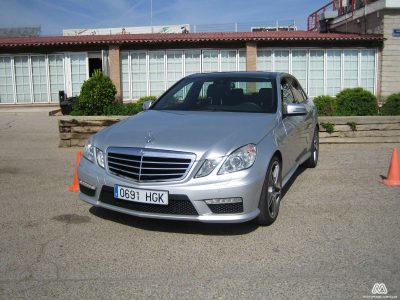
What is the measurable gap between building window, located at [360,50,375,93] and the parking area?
49.5ft

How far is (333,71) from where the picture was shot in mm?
20125

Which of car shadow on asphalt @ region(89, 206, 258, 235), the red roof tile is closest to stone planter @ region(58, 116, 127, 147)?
car shadow on asphalt @ region(89, 206, 258, 235)

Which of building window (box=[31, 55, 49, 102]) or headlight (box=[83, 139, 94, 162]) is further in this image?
building window (box=[31, 55, 49, 102])

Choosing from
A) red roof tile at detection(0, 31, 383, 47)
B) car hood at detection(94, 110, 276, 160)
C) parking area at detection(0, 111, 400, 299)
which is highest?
red roof tile at detection(0, 31, 383, 47)

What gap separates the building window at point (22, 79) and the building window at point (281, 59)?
11.4 metres

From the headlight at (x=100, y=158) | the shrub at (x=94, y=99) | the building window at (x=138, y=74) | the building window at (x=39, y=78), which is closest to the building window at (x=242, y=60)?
the building window at (x=138, y=74)

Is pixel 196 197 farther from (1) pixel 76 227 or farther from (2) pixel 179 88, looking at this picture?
(2) pixel 179 88

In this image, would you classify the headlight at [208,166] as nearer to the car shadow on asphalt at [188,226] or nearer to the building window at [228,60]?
the car shadow on asphalt at [188,226]

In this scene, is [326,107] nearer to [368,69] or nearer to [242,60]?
[242,60]

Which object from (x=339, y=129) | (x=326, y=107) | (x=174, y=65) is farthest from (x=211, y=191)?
(x=174, y=65)

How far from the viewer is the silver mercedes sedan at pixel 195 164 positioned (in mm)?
4027

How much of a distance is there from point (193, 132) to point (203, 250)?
119cm

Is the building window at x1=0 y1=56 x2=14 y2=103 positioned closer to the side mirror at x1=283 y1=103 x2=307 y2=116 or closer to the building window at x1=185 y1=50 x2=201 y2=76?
the building window at x1=185 y1=50 x2=201 y2=76

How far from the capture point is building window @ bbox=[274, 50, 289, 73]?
19906mm
